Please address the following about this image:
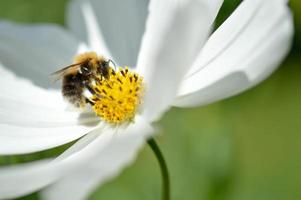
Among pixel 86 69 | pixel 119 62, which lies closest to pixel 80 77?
pixel 86 69

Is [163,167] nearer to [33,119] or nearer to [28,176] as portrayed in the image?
[28,176]

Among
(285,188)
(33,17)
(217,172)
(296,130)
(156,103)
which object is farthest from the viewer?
(296,130)

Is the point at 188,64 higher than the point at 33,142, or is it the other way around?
the point at 33,142

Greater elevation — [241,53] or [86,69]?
[86,69]

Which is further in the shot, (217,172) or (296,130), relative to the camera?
(296,130)

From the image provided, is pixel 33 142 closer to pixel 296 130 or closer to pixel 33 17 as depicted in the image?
pixel 33 17

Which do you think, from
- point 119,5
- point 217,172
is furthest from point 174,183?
point 119,5

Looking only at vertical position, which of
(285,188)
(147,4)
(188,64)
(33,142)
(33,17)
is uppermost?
(33,17)

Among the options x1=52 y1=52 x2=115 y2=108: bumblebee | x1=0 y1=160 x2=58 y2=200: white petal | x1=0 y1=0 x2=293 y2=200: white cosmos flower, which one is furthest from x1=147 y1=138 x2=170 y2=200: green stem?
x1=52 y1=52 x2=115 y2=108: bumblebee
